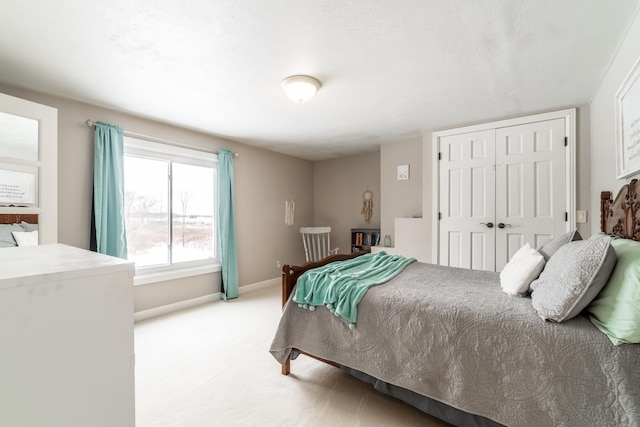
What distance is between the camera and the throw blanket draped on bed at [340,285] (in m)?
1.77

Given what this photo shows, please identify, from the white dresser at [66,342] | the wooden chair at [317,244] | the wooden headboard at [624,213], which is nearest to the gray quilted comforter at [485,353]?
the wooden headboard at [624,213]

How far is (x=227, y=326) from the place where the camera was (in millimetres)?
3033

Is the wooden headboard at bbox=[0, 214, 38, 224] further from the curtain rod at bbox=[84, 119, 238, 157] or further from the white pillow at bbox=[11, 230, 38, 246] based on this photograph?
the curtain rod at bbox=[84, 119, 238, 157]

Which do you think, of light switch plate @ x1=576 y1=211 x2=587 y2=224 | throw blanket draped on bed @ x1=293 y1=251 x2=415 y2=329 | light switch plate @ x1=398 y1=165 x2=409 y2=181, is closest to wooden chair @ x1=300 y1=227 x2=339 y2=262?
light switch plate @ x1=398 y1=165 x2=409 y2=181

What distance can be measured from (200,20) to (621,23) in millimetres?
2517

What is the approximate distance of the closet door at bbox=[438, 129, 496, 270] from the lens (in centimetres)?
337

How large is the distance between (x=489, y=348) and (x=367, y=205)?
380 cm

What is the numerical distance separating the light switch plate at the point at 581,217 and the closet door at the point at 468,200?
2.47 ft

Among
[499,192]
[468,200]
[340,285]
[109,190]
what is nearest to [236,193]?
[109,190]

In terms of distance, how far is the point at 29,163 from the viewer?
2229 mm

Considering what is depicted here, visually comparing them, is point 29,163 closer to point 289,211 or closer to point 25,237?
point 25,237

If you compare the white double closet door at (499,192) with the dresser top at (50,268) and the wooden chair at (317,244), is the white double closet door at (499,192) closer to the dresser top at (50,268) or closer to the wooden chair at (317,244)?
the wooden chair at (317,244)

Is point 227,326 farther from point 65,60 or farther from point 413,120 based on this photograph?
point 413,120

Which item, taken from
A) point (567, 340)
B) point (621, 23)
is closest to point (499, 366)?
point (567, 340)
